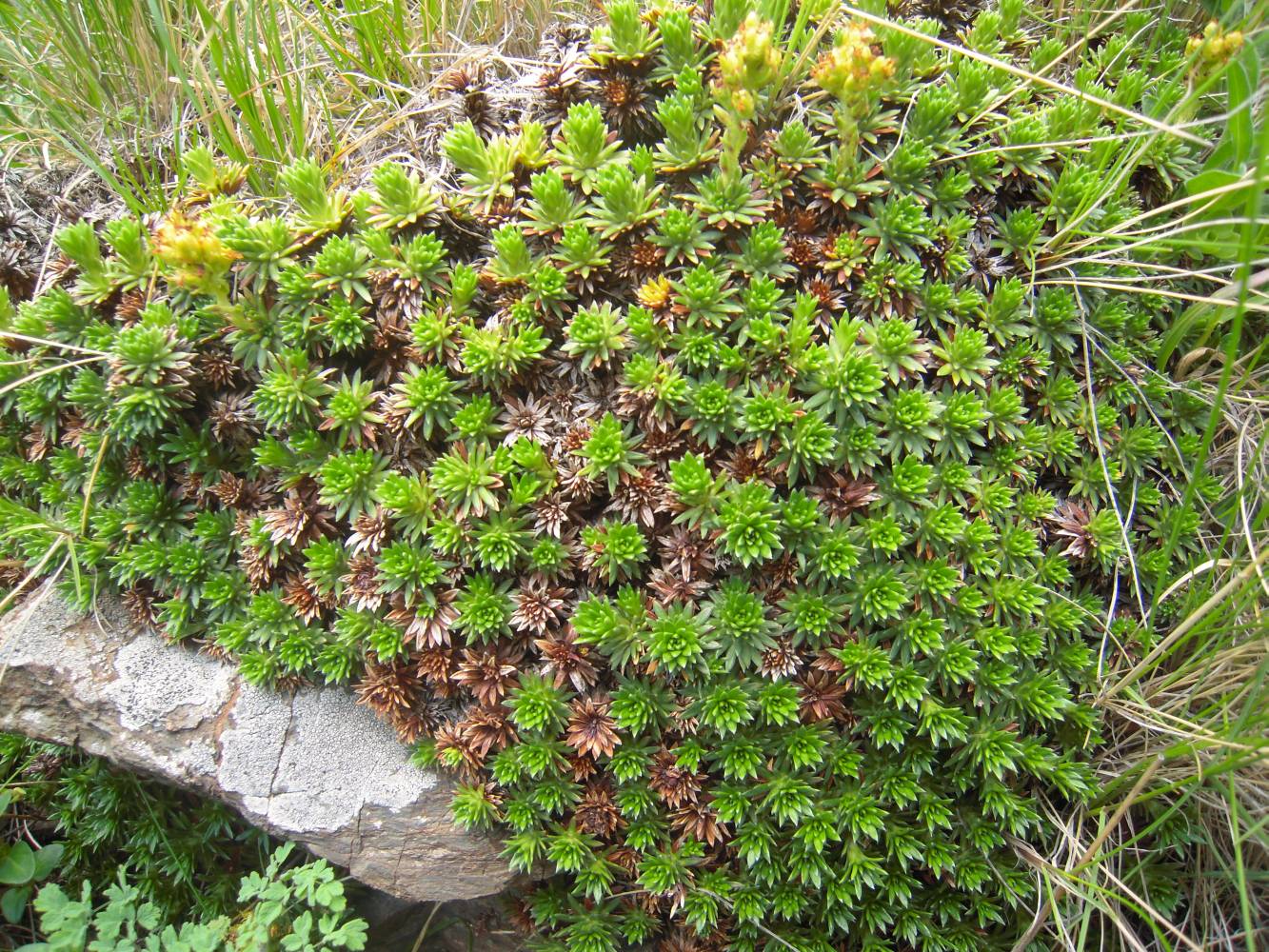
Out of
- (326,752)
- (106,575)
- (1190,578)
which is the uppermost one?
(1190,578)

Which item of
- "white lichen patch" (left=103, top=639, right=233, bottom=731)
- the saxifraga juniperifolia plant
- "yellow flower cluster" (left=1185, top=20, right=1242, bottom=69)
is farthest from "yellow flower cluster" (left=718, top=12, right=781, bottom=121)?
"white lichen patch" (left=103, top=639, right=233, bottom=731)

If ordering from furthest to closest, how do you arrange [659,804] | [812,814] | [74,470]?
1. [74,470]
2. [659,804]
3. [812,814]

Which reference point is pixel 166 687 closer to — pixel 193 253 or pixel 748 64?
pixel 193 253

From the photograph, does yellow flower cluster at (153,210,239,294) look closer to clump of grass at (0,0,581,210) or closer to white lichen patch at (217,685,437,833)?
clump of grass at (0,0,581,210)

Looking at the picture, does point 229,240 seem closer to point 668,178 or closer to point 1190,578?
point 668,178

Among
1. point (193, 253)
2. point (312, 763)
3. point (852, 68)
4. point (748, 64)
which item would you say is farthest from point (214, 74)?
point (312, 763)

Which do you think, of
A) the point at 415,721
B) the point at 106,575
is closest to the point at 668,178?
the point at 415,721
